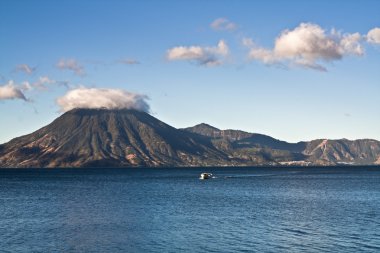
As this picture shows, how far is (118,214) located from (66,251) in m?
40.8

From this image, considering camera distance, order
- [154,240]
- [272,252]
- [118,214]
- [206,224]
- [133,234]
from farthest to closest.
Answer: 1. [118,214]
2. [206,224]
3. [133,234]
4. [154,240]
5. [272,252]

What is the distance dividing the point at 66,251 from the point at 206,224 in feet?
98.1

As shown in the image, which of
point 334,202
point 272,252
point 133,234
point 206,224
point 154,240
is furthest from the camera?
point 334,202

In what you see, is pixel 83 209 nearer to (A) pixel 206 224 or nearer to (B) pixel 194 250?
(A) pixel 206 224

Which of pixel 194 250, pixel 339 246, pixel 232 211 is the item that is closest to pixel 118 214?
pixel 232 211

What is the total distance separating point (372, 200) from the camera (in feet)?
456

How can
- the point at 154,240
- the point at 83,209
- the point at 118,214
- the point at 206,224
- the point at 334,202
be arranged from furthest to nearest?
the point at 334,202, the point at 83,209, the point at 118,214, the point at 206,224, the point at 154,240

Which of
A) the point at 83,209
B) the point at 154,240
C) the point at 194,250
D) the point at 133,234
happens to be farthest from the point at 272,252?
the point at 83,209

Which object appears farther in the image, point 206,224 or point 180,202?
point 180,202

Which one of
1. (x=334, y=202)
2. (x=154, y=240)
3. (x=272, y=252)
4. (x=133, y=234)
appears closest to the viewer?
(x=272, y=252)

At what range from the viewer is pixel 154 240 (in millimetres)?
76125

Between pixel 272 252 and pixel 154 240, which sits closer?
pixel 272 252

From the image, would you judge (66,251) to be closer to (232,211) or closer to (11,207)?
(232,211)

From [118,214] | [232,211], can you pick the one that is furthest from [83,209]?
[232,211]
